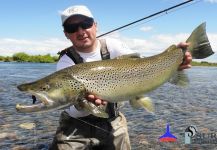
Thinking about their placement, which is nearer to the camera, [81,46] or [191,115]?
[81,46]

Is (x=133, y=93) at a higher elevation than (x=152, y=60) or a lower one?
lower

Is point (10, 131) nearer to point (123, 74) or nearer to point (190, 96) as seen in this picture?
point (123, 74)

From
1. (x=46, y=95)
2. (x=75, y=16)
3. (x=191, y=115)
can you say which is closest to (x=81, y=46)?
(x=75, y=16)

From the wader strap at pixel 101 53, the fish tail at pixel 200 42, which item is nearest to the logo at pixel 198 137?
the wader strap at pixel 101 53

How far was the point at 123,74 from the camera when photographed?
14.0ft

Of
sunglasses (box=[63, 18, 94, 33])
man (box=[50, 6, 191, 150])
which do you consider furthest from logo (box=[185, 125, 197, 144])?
sunglasses (box=[63, 18, 94, 33])

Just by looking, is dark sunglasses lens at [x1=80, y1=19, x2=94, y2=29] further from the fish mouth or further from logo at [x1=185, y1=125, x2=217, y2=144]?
logo at [x1=185, y1=125, x2=217, y2=144]

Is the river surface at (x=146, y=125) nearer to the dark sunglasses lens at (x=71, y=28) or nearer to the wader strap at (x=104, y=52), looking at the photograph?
the wader strap at (x=104, y=52)

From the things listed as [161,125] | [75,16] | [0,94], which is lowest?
[161,125]

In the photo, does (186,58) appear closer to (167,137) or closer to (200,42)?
(200,42)

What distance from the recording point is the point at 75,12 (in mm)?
4871

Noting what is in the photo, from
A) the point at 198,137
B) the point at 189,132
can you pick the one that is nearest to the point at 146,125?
the point at 189,132

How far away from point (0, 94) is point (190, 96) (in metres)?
7.82

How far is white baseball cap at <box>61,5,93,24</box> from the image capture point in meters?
4.86
